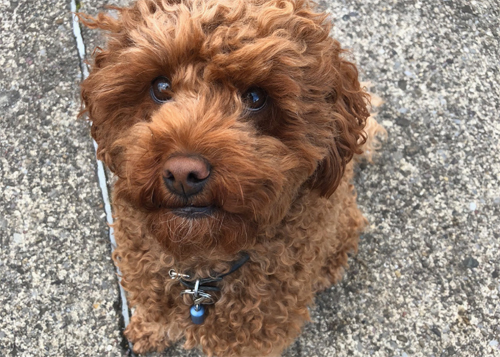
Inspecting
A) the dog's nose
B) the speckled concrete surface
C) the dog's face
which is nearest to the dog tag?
the dog's face

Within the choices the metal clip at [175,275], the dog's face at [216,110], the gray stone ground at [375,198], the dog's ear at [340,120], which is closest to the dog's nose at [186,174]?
the dog's face at [216,110]

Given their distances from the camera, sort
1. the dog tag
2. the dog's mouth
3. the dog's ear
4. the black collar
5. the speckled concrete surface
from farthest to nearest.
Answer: the speckled concrete surface → the dog tag → the black collar → the dog's ear → the dog's mouth

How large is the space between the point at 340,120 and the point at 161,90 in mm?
620

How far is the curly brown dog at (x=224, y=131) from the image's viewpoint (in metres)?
1.45

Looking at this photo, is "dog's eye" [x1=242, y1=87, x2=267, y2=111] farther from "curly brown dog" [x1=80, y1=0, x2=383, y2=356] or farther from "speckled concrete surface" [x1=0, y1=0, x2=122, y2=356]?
"speckled concrete surface" [x1=0, y1=0, x2=122, y2=356]

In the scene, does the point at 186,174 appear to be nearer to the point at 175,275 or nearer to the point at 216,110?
the point at 216,110

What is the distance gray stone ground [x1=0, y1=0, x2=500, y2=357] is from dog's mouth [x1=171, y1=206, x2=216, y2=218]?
130 cm

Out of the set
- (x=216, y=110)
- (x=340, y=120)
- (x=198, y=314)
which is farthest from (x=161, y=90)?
(x=198, y=314)

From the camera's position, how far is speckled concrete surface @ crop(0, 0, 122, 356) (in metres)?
2.48

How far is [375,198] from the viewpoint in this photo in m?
2.86

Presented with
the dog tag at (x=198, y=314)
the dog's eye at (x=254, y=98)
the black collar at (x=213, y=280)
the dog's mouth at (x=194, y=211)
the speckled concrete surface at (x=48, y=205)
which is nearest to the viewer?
the dog's mouth at (x=194, y=211)

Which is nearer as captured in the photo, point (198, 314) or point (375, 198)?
point (198, 314)

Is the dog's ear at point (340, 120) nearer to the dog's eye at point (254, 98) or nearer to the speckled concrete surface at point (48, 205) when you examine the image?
the dog's eye at point (254, 98)

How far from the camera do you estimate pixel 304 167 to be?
165 cm
